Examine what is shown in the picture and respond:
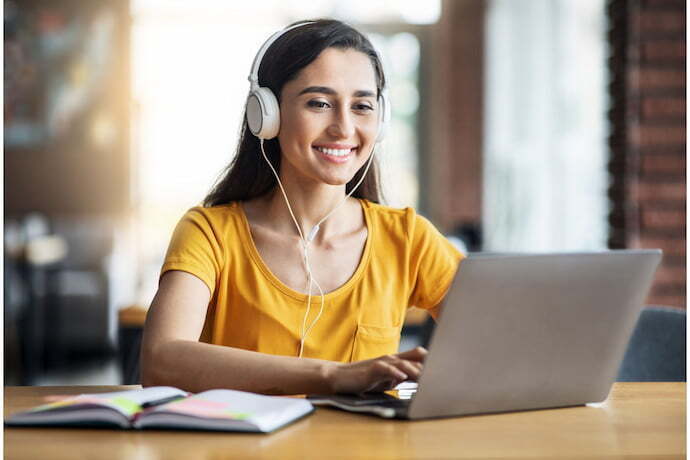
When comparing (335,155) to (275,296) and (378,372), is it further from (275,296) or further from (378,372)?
(378,372)

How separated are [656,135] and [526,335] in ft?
7.38

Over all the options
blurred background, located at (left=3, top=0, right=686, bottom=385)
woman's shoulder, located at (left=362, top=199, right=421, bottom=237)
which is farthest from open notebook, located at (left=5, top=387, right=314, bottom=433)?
→ blurred background, located at (left=3, top=0, right=686, bottom=385)

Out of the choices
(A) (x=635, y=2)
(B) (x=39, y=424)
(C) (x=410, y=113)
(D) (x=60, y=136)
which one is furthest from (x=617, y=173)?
(D) (x=60, y=136)

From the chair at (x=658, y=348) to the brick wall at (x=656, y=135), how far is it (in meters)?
1.39

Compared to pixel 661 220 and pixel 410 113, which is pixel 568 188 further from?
pixel 410 113

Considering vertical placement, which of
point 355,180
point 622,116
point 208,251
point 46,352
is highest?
point 622,116

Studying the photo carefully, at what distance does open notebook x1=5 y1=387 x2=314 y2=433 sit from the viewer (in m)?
1.10

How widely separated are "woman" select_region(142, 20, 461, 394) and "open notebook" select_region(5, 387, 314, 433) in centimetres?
36

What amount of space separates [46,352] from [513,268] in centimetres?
559

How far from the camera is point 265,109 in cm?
167

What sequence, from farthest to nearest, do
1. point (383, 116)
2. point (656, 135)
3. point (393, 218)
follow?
point (656, 135) < point (393, 218) < point (383, 116)

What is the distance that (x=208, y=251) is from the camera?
1657 millimetres

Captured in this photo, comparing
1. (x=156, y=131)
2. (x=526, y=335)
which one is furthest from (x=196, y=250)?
(x=156, y=131)

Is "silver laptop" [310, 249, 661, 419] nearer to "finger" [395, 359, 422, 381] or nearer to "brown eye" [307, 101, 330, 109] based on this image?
"finger" [395, 359, 422, 381]
